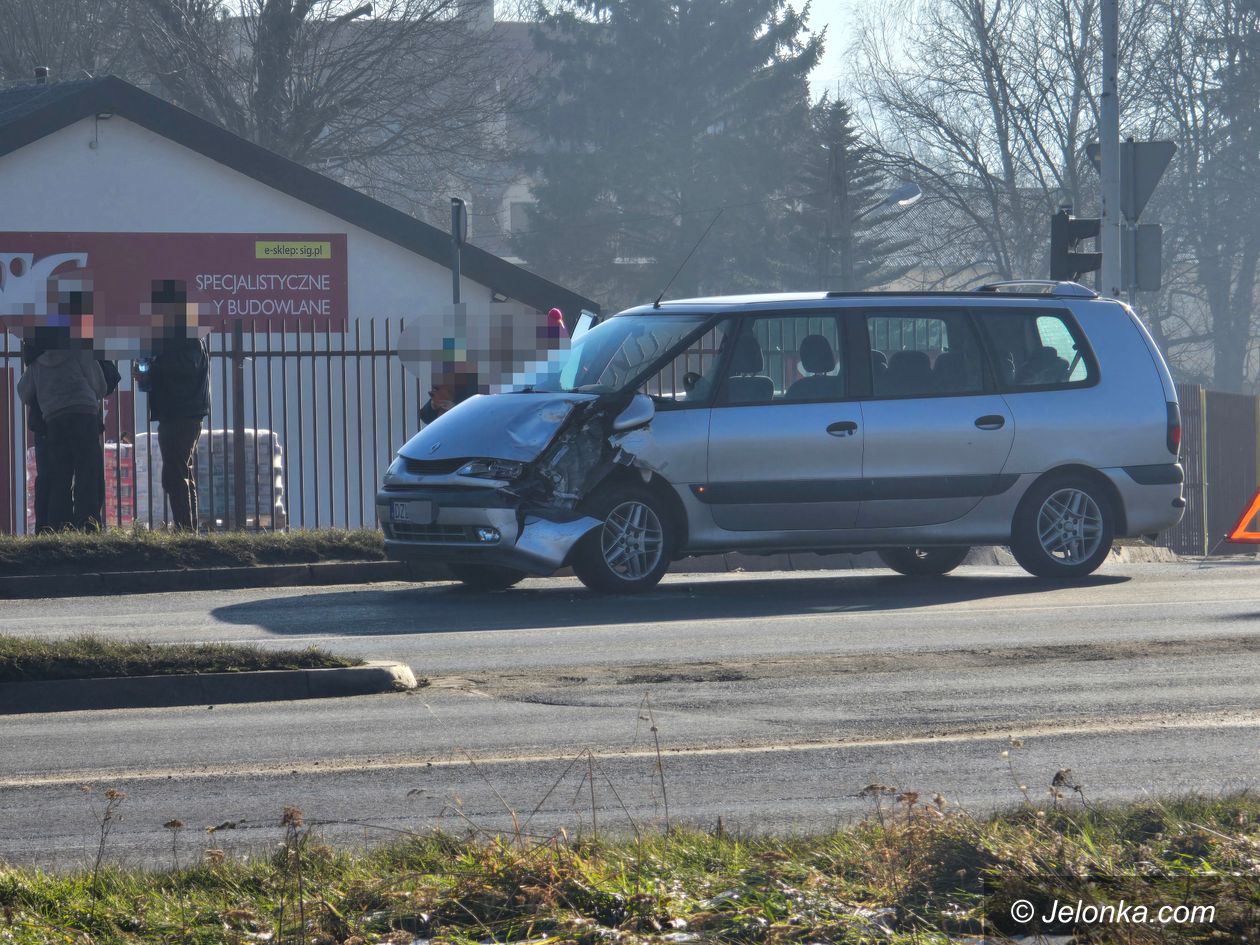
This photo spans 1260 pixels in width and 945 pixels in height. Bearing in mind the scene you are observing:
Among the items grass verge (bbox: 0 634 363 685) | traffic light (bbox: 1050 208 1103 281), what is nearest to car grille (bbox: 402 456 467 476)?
grass verge (bbox: 0 634 363 685)

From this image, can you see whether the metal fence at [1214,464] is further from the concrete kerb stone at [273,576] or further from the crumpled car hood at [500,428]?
the crumpled car hood at [500,428]

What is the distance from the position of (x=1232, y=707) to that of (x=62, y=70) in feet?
121

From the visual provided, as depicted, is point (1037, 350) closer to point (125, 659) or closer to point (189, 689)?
point (189, 689)

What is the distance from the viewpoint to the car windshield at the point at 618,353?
36.9 ft

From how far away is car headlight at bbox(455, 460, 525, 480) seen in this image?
1069cm

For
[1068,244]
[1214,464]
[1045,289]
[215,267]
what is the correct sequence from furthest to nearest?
[215,267] < [1214,464] < [1068,244] < [1045,289]

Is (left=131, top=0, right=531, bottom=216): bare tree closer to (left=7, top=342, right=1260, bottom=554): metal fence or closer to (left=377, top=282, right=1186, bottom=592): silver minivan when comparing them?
(left=7, top=342, right=1260, bottom=554): metal fence

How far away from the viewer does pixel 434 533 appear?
11.0 m

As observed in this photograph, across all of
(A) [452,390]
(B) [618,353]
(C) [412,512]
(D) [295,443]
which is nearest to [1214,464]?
(A) [452,390]

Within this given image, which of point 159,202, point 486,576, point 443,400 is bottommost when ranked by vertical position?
point 486,576

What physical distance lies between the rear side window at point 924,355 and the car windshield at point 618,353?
1225mm

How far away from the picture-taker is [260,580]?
1262cm

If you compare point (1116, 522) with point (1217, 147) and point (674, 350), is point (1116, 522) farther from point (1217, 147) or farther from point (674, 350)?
point (1217, 147)

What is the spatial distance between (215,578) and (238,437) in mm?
4577
